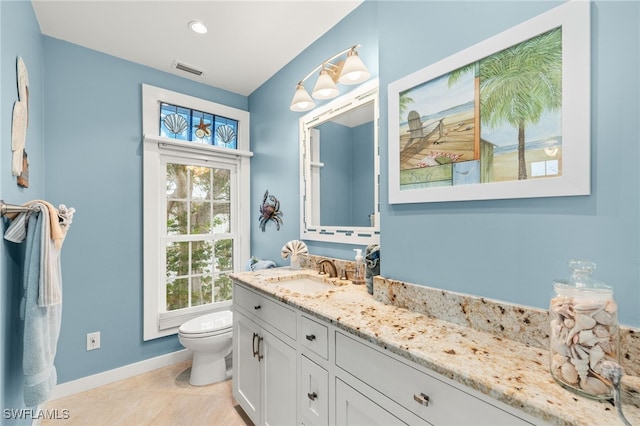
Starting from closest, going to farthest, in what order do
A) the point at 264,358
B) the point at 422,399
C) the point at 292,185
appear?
the point at 422,399 → the point at 264,358 → the point at 292,185

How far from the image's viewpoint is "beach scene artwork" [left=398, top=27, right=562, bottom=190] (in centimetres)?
87

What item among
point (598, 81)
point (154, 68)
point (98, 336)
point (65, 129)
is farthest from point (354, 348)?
point (154, 68)

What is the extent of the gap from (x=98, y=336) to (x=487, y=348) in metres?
2.69

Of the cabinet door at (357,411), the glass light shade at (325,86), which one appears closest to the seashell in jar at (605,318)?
the cabinet door at (357,411)

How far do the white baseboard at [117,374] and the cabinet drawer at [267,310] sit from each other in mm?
1213

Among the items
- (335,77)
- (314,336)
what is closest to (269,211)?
(335,77)

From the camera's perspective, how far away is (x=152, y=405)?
196cm

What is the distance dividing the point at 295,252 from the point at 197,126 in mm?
1629

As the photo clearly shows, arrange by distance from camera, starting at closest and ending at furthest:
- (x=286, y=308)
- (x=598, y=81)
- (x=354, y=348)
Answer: (x=598, y=81) < (x=354, y=348) < (x=286, y=308)

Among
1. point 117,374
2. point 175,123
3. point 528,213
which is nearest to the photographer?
point 528,213

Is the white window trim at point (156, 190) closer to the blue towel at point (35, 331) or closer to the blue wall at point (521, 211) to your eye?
the blue towel at point (35, 331)

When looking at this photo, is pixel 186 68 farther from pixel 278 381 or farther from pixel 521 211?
pixel 521 211

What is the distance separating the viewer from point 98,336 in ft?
7.26

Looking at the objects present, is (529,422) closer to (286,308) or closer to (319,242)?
(286,308)
